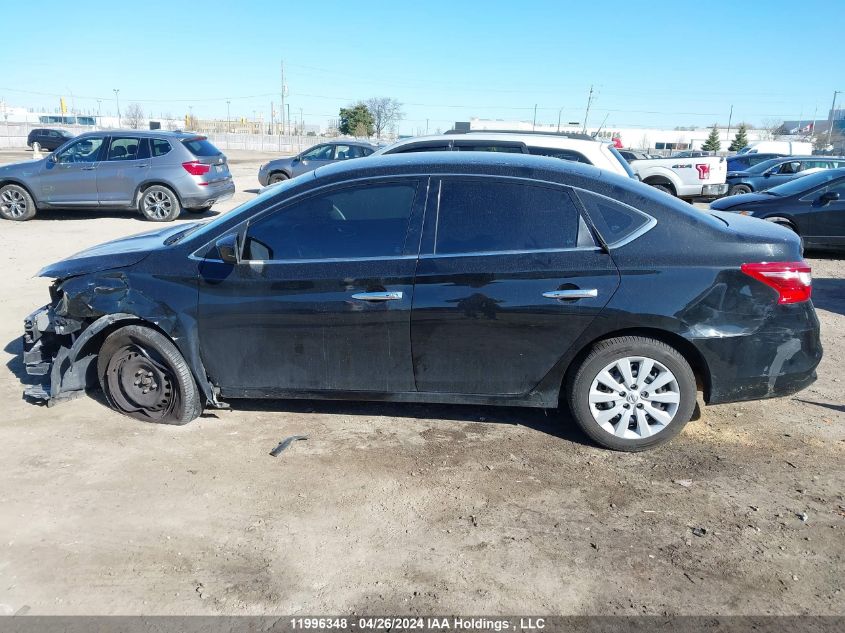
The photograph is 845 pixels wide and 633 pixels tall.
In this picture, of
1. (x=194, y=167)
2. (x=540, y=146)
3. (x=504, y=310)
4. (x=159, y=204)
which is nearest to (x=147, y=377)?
(x=504, y=310)

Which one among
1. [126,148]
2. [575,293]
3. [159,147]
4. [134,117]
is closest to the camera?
[575,293]

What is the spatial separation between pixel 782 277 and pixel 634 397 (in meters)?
1.12

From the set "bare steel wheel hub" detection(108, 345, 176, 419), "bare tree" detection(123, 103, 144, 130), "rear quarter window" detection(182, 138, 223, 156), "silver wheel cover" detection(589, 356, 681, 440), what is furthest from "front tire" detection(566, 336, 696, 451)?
"bare tree" detection(123, 103, 144, 130)

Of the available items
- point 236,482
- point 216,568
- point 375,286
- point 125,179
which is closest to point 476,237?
point 375,286

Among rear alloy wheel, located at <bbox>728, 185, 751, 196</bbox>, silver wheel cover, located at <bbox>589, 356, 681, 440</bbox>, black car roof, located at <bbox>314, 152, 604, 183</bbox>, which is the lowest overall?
silver wheel cover, located at <bbox>589, 356, 681, 440</bbox>

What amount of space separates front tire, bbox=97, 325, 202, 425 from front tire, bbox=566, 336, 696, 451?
8.24ft

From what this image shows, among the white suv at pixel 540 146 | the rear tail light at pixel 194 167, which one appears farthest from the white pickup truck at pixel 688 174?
the rear tail light at pixel 194 167

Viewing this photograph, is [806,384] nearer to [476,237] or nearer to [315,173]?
[476,237]

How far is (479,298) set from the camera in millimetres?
4020

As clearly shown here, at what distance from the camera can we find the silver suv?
13.2 m

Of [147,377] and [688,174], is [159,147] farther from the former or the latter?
[688,174]

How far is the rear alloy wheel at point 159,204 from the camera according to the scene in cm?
1335

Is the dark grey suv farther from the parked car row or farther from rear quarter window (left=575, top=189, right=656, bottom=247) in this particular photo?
rear quarter window (left=575, top=189, right=656, bottom=247)

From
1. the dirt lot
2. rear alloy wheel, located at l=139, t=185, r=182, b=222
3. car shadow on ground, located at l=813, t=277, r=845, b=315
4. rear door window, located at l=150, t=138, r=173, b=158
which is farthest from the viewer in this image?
rear alloy wheel, located at l=139, t=185, r=182, b=222
